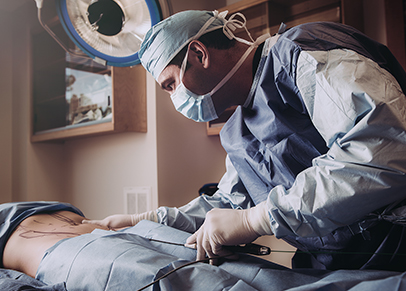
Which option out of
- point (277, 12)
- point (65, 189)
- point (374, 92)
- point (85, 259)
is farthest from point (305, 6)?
point (65, 189)

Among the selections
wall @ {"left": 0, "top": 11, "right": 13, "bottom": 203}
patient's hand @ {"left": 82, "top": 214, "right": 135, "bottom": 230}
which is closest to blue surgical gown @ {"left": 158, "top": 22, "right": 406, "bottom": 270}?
patient's hand @ {"left": 82, "top": 214, "right": 135, "bottom": 230}

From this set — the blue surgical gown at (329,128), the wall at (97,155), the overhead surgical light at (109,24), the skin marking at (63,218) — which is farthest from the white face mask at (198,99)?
the wall at (97,155)

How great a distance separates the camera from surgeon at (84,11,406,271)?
22.7 inches

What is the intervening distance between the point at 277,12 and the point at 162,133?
3.27 feet

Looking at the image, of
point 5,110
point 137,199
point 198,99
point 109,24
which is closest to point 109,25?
point 109,24

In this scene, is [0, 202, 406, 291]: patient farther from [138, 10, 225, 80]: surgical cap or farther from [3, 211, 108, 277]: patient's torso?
[138, 10, 225, 80]: surgical cap

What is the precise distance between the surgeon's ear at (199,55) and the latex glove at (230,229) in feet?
1.51

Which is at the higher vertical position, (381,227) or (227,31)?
(227,31)

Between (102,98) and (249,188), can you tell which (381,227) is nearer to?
(249,188)

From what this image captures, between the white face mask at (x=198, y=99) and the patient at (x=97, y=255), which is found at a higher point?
the white face mask at (x=198, y=99)

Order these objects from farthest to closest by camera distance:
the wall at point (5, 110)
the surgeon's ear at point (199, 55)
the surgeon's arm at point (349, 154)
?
the wall at point (5, 110), the surgeon's ear at point (199, 55), the surgeon's arm at point (349, 154)

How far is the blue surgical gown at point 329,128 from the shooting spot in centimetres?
57

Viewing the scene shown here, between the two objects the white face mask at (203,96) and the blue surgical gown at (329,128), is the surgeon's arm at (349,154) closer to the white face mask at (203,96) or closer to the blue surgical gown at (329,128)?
the blue surgical gown at (329,128)

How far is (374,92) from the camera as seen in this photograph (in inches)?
23.1
